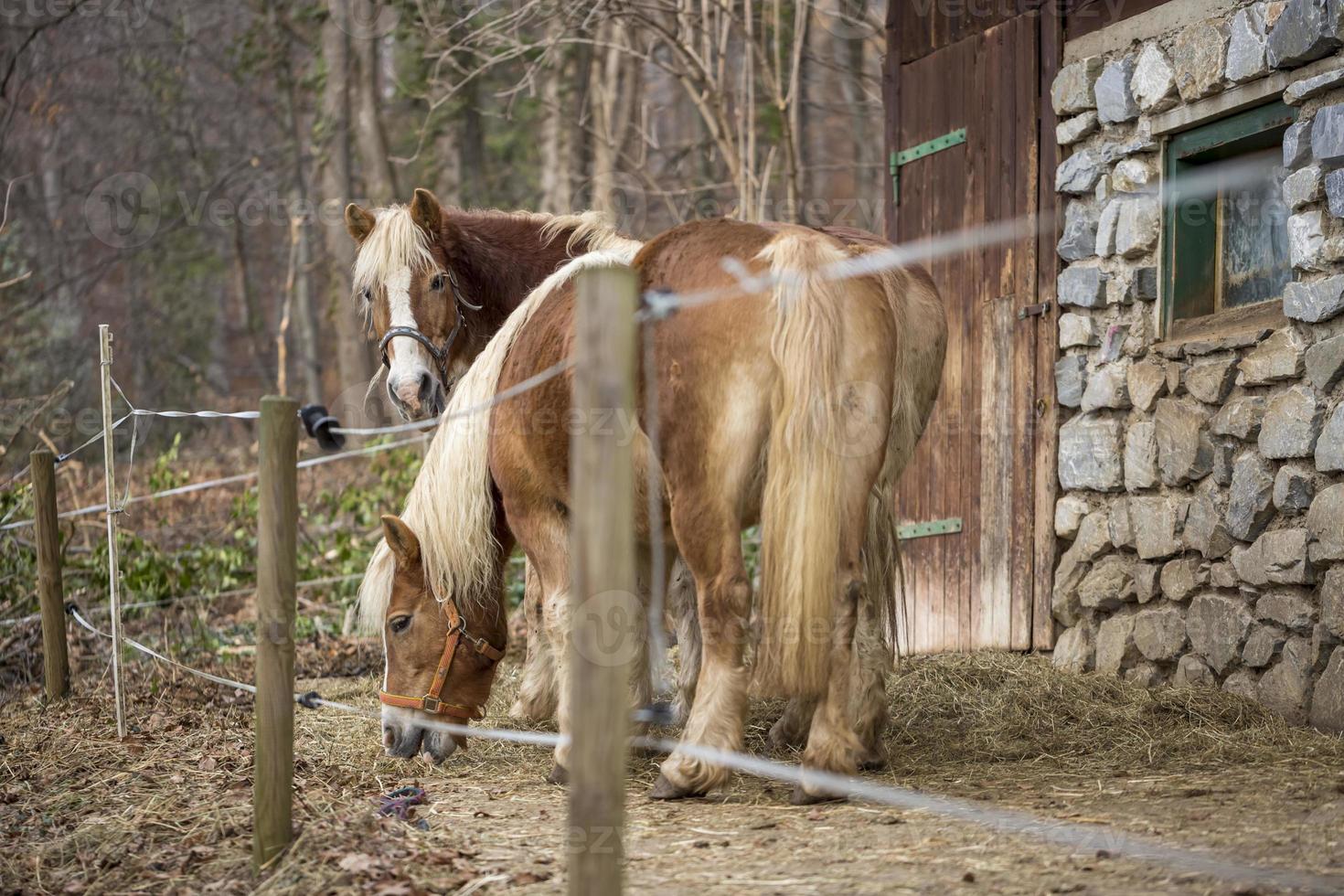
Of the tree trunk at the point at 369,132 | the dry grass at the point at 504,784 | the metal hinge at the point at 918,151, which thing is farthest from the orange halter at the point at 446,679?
the tree trunk at the point at 369,132

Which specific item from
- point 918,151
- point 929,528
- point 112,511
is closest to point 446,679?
point 112,511

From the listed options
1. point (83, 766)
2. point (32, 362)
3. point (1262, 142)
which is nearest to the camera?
point (83, 766)

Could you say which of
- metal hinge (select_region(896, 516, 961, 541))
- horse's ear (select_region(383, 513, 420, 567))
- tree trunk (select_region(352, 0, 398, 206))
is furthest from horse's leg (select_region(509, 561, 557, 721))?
tree trunk (select_region(352, 0, 398, 206))

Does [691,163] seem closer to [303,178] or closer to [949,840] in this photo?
[303,178]

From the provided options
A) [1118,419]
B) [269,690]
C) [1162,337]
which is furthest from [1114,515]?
[269,690]

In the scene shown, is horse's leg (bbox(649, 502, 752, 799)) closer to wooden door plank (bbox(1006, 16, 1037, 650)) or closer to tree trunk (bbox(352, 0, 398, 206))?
wooden door plank (bbox(1006, 16, 1037, 650))

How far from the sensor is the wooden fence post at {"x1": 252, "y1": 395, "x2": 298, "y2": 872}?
302 centimetres

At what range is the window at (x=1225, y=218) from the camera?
4.68m

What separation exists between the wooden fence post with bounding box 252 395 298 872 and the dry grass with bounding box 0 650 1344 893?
98 millimetres

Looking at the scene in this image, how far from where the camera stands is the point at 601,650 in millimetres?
2211

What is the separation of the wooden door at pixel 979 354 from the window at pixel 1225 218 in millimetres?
697

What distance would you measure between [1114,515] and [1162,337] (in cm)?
75

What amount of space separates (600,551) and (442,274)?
3335 millimetres

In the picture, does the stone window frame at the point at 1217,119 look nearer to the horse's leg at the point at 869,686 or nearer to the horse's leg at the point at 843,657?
the horse's leg at the point at 869,686
